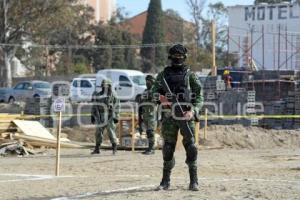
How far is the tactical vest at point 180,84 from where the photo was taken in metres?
9.20

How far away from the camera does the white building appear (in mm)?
43094

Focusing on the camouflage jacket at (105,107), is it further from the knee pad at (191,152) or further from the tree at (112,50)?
the tree at (112,50)

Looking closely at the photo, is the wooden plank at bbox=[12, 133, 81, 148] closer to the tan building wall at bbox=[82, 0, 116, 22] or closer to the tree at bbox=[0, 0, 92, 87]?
the tree at bbox=[0, 0, 92, 87]

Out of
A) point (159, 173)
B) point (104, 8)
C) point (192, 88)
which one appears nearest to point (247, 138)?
point (159, 173)

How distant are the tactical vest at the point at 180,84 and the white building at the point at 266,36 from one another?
3031cm

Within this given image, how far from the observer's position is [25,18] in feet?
158

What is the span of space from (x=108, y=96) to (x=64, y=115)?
878 cm

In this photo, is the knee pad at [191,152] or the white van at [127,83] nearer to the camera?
the knee pad at [191,152]

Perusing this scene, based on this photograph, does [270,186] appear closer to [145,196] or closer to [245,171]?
[145,196]

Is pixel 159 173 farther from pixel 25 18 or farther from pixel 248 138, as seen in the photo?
pixel 25 18

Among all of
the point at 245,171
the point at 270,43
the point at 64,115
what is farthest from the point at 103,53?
the point at 245,171

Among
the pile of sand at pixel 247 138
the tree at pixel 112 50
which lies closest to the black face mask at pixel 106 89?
the pile of sand at pixel 247 138

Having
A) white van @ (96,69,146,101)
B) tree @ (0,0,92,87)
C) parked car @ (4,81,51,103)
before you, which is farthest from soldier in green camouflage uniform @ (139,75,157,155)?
tree @ (0,0,92,87)

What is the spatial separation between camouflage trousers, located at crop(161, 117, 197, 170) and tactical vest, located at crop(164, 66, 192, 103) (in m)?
0.33
